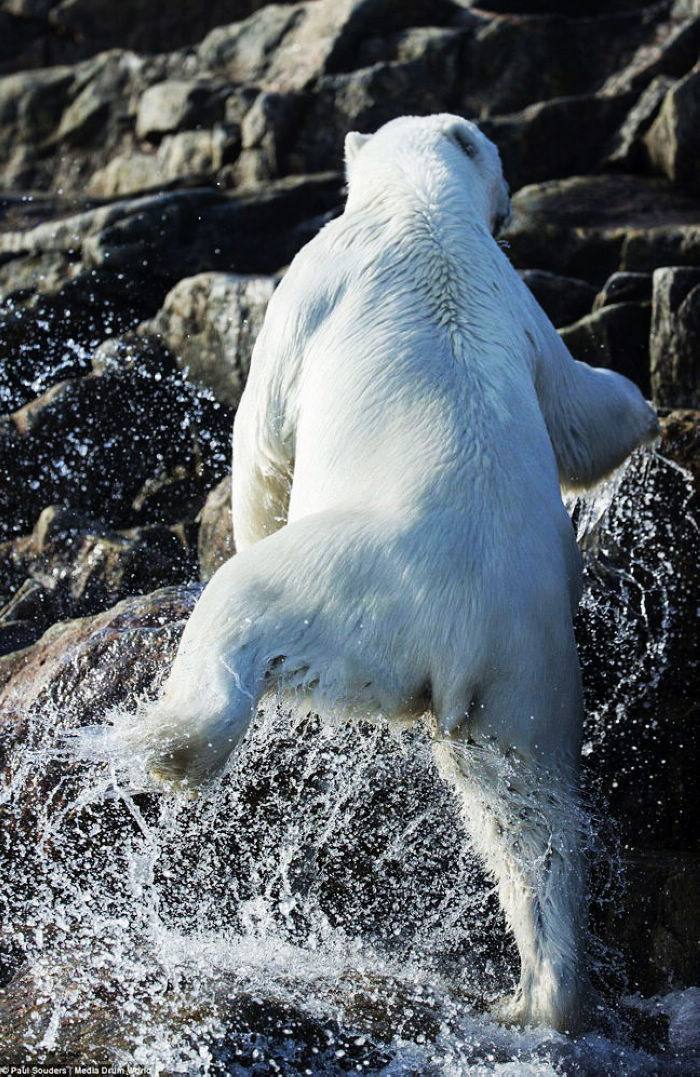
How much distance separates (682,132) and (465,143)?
5007mm

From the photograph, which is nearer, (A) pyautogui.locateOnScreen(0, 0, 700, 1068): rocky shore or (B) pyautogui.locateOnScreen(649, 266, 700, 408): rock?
(A) pyautogui.locateOnScreen(0, 0, 700, 1068): rocky shore

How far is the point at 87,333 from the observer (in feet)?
27.8

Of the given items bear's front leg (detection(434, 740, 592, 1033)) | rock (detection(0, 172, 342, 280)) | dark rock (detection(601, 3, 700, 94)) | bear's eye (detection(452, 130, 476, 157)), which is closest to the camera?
bear's front leg (detection(434, 740, 592, 1033))

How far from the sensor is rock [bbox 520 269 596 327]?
6.94 m

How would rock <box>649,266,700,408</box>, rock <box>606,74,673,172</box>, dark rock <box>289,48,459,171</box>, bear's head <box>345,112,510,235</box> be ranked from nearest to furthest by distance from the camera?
bear's head <box>345,112,510,235</box>
rock <box>649,266,700,408</box>
rock <box>606,74,673,172</box>
dark rock <box>289,48,459,171</box>

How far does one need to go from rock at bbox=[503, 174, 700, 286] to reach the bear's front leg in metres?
5.12

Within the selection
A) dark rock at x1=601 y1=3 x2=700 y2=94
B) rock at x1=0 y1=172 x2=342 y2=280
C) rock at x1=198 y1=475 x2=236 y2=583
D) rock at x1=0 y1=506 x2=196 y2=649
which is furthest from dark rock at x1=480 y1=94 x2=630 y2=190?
rock at x1=0 y1=506 x2=196 y2=649

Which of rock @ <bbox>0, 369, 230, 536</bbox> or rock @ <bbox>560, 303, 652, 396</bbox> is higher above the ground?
rock @ <bbox>560, 303, 652, 396</bbox>

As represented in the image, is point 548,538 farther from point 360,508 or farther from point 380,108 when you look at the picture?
point 380,108

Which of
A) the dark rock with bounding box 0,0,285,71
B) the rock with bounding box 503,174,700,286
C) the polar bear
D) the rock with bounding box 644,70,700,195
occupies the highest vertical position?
the dark rock with bounding box 0,0,285,71

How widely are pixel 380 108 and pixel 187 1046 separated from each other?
8.82 metres

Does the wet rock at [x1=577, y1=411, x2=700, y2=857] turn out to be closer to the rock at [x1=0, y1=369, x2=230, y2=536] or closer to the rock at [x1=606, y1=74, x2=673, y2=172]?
the rock at [x1=0, y1=369, x2=230, y2=536]

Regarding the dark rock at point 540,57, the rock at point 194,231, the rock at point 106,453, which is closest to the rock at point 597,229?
the rock at point 194,231

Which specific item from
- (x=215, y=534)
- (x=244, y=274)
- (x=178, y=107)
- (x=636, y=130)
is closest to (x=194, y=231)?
(x=244, y=274)
